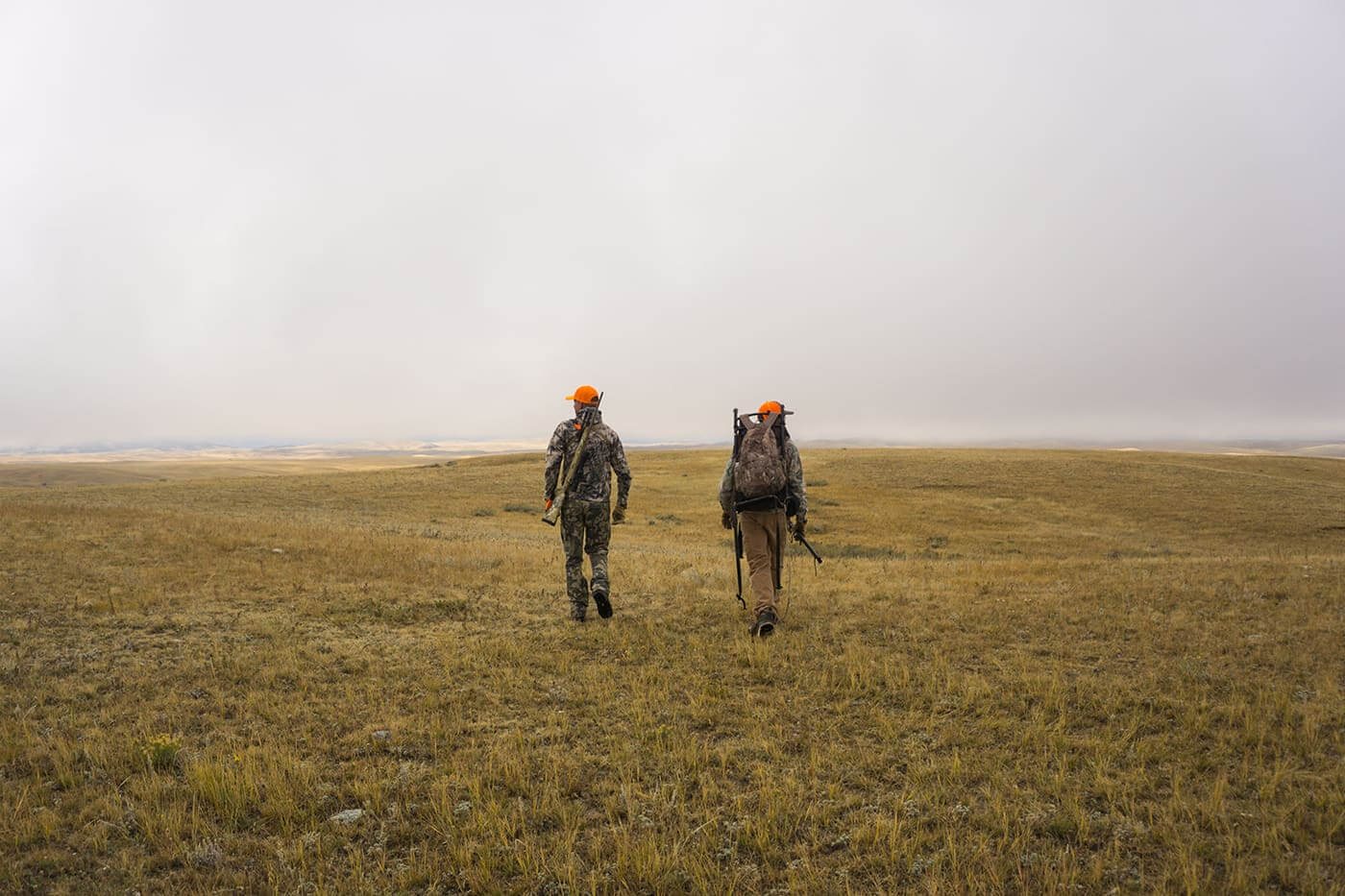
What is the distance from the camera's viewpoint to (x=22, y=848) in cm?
407

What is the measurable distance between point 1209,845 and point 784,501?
19.0ft

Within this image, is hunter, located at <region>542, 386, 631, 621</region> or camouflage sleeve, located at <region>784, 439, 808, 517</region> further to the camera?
hunter, located at <region>542, 386, 631, 621</region>

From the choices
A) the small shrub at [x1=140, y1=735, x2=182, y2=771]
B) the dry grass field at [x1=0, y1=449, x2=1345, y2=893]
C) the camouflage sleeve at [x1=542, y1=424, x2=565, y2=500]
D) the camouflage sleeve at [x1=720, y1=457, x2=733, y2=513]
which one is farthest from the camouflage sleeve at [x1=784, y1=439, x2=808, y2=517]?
the small shrub at [x1=140, y1=735, x2=182, y2=771]

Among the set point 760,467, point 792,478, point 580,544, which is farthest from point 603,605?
point 792,478

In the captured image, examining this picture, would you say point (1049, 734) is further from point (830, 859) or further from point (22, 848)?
point (22, 848)

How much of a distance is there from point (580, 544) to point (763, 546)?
2.73 metres

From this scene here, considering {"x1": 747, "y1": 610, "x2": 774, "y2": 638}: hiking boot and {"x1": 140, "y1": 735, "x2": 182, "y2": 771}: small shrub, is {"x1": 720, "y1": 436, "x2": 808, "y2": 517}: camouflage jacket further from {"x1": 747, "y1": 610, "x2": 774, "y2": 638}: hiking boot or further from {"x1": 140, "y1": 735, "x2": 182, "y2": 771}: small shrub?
{"x1": 140, "y1": 735, "x2": 182, "y2": 771}: small shrub

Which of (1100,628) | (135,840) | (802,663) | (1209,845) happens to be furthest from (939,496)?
(135,840)

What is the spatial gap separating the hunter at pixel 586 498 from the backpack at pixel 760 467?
172 cm

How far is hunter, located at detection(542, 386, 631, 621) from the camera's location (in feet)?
31.6

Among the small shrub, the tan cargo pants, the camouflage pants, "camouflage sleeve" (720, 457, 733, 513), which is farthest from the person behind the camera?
the camouflage pants

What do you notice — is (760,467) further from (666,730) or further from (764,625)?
(666,730)

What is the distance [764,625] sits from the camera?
8656 millimetres

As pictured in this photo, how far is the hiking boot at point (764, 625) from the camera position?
8.65m
